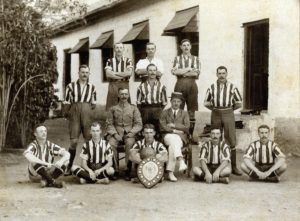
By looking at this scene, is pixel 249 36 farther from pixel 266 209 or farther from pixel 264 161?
pixel 266 209

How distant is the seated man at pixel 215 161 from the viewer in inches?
321

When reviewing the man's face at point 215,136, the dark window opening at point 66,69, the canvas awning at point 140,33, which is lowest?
the man's face at point 215,136

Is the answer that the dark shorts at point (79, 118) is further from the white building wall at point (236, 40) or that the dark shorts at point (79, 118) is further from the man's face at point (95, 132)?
the white building wall at point (236, 40)

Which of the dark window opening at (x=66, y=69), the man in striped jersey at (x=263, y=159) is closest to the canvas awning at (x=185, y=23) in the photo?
the man in striped jersey at (x=263, y=159)

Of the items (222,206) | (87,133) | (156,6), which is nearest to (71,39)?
(156,6)

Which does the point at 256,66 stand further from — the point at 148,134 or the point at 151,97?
the point at 148,134

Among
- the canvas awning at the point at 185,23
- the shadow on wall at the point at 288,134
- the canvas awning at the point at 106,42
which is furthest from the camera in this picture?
the canvas awning at the point at 106,42

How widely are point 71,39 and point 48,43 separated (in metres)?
11.3

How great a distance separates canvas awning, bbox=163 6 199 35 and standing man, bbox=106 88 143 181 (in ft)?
16.8

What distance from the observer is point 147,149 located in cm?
827

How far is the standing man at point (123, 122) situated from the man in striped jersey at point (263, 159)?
1.74 meters

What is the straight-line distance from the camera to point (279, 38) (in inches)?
436

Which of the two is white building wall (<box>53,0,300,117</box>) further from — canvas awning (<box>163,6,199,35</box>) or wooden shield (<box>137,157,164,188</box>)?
wooden shield (<box>137,157,164,188</box>)

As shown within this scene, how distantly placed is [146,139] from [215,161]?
1.08m
